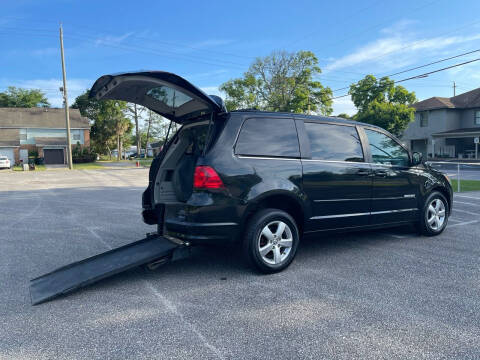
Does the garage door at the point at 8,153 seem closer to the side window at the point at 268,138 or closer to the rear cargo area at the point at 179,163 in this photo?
the rear cargo area at the point at 179,163

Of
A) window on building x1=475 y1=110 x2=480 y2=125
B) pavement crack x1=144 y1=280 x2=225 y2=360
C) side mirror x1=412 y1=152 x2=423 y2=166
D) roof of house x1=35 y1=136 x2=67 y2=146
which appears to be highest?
window on building x1=475 y1=110 x2=480 y2=125

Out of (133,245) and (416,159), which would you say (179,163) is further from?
(416,159)

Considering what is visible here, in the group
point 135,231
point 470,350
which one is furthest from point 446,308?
point 135,231

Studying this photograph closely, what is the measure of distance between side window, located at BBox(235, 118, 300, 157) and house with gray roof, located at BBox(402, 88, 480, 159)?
3877cm

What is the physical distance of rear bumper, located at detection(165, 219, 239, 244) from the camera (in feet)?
12.8

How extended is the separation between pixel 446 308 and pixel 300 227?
1802mm

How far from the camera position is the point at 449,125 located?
4003 cm

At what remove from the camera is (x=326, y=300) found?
3502 mm

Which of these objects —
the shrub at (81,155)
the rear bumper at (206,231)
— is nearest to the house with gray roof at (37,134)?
the shrub at (81,155)

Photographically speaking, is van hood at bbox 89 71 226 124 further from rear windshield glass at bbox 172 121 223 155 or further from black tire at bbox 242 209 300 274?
black tire at bbox 242 209 300 274

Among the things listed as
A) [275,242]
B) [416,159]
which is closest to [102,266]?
[275,242]

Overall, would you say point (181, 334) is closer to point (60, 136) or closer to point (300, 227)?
point (300, 227)

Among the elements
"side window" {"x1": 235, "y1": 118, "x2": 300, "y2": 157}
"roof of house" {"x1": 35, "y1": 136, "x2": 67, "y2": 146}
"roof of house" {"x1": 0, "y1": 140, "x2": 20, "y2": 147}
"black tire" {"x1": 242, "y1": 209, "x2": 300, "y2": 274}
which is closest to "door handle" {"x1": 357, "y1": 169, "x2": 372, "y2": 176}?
"side window" {"x1": 235, "y1": 118, "x2": 300, "y2": 157}

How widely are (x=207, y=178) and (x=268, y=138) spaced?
3.19ft
